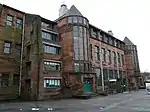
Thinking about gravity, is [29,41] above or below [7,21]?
below

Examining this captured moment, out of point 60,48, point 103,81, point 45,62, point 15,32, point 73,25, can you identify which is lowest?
point 103,81

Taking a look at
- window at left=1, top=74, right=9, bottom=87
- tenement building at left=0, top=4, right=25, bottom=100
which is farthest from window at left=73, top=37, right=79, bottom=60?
window at left=1, top=74, right=9, bottom=87

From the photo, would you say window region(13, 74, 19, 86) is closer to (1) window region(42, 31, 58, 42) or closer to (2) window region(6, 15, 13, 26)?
(1) window region(42, 31, 58, 42)

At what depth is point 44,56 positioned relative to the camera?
26672 millimetres

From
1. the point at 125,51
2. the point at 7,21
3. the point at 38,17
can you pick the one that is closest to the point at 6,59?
the point at 7,21

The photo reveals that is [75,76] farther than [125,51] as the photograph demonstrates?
No

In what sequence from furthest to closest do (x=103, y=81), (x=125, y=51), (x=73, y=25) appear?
1. (x=125, y=51)
2. (x=103, y=81)
3. (x=73, y=25)

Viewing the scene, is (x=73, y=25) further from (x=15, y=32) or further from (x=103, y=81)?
(x=103, y=81)

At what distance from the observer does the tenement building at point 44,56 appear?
25.2m

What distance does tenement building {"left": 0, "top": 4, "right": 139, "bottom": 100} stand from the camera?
25219 millimetres

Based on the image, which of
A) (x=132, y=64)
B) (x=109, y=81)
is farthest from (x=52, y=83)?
(x=132, y=64)

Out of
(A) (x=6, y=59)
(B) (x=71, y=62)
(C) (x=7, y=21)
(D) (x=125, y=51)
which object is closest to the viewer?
(A) (x=6, y=59)

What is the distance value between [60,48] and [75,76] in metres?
5.76

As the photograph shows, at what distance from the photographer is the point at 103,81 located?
1406 inches
